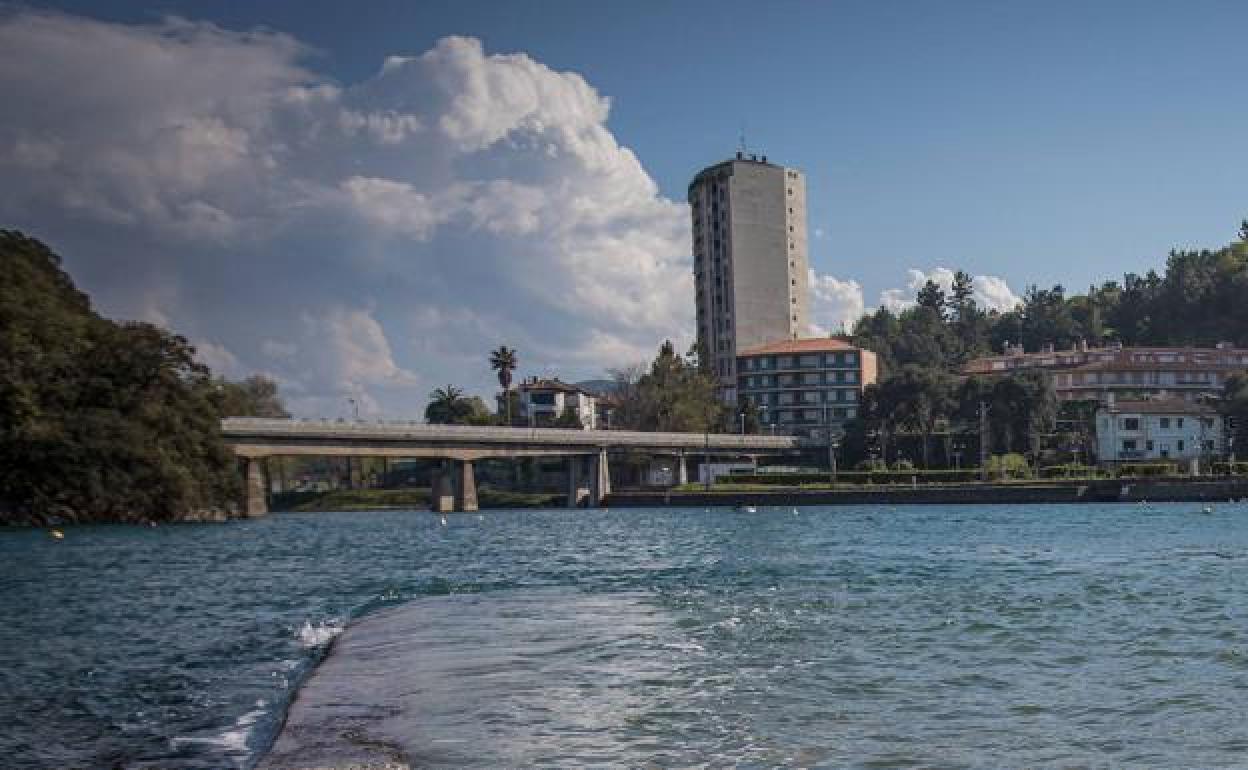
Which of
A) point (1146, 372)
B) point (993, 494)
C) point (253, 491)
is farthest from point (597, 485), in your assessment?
point (1146, 372)

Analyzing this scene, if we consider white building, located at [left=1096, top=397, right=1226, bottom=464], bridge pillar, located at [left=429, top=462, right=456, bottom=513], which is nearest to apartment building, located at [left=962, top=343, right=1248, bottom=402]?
white building, located at [left=1096, top=397, right=1226, bottom=464]

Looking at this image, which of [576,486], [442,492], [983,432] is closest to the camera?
[983,432]

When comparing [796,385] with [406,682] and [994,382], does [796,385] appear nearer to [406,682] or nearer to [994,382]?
[994,382]

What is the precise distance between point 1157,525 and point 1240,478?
125ft

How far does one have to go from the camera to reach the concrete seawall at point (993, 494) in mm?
98562

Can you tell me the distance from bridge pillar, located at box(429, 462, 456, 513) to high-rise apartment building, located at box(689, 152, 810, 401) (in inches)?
2376

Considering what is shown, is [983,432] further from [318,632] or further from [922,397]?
[318,632]

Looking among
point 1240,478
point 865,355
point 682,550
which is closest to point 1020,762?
point 682,550

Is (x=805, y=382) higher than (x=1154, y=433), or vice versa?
(x=805, y=382)

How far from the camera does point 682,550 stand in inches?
2132

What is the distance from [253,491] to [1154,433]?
92.3m

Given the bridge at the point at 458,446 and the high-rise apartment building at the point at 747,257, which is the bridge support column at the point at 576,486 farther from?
the high-rise apartment building at the point at 747,257

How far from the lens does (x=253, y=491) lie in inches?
4493

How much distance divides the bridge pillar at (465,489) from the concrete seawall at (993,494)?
1850cm
